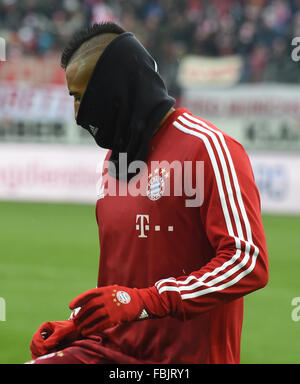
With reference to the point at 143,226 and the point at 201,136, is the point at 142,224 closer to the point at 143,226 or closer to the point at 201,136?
the point at 143,226

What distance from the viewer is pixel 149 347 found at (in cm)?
269

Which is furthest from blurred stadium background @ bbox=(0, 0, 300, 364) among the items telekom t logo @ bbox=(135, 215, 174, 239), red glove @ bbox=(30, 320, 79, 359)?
telekom t logo @ bbox=(135, 215, 174, 239)

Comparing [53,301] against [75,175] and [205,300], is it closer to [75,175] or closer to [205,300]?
[205,300]

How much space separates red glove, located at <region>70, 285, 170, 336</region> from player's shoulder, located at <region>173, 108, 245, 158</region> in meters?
0.52

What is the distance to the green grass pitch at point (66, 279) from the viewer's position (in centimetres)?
585

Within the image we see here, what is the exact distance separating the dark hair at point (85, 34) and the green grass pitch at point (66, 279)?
A: 2895 mm

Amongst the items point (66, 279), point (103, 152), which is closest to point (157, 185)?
point (66, 279)

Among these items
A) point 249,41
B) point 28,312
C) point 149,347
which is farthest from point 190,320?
point 249,41

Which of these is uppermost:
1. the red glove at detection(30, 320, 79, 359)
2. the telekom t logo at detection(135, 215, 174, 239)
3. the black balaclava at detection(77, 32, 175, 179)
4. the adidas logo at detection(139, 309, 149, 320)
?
the black balaclava at detection(77, 32, 175, 179)

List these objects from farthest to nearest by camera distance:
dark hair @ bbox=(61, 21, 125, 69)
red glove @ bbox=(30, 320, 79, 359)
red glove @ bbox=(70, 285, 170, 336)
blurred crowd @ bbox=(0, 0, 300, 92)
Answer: blurred crowd @ bbox=(0, 0, 300, 92) → red glove @ bbox=(30, 320, 79, 359) → dark hair @ bbox=(61, 21, 125, 69) → red glove @ bbox=(70, 285, 170, 336)

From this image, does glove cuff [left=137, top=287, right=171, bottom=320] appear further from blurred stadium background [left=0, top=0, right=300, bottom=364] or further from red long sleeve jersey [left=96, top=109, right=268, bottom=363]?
blurred stadium background [left=0, top=0, right=300, bottom=364]

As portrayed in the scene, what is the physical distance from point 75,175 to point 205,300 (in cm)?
1319

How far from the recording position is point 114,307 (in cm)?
239

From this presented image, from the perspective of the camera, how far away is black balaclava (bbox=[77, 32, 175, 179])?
8.65 feet
